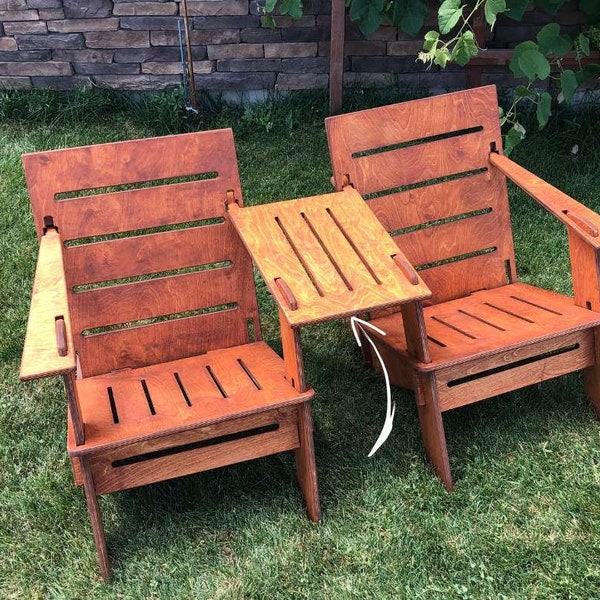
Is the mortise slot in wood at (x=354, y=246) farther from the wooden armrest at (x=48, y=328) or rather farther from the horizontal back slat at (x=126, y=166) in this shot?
the wooden armrest at (x=48, y=328)

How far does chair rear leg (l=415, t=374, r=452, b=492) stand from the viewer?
2447 mm

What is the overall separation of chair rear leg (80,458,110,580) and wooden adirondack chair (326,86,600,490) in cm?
97

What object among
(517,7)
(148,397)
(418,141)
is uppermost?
(517,7)

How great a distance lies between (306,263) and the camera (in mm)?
2363

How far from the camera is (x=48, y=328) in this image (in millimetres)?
2057

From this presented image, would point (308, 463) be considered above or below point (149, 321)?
below

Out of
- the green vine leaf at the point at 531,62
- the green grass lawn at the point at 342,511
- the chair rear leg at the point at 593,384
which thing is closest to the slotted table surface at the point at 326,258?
the green grass lawn at the point at 342,511

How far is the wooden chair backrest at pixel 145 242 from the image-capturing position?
8.46ft

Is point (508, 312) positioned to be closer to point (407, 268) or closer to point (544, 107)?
point (407, 268)

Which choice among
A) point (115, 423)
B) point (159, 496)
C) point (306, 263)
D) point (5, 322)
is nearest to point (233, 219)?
point (306, 263)

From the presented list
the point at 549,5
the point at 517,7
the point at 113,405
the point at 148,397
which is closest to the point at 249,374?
Answer: the point at 148,397

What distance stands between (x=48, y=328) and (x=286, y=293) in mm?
618

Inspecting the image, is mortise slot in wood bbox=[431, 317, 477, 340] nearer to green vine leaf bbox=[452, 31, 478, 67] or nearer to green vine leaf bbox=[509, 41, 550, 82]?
green vine leaf bbox=[452, 31, 478, 67]

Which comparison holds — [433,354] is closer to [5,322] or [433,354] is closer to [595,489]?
[595,489]
